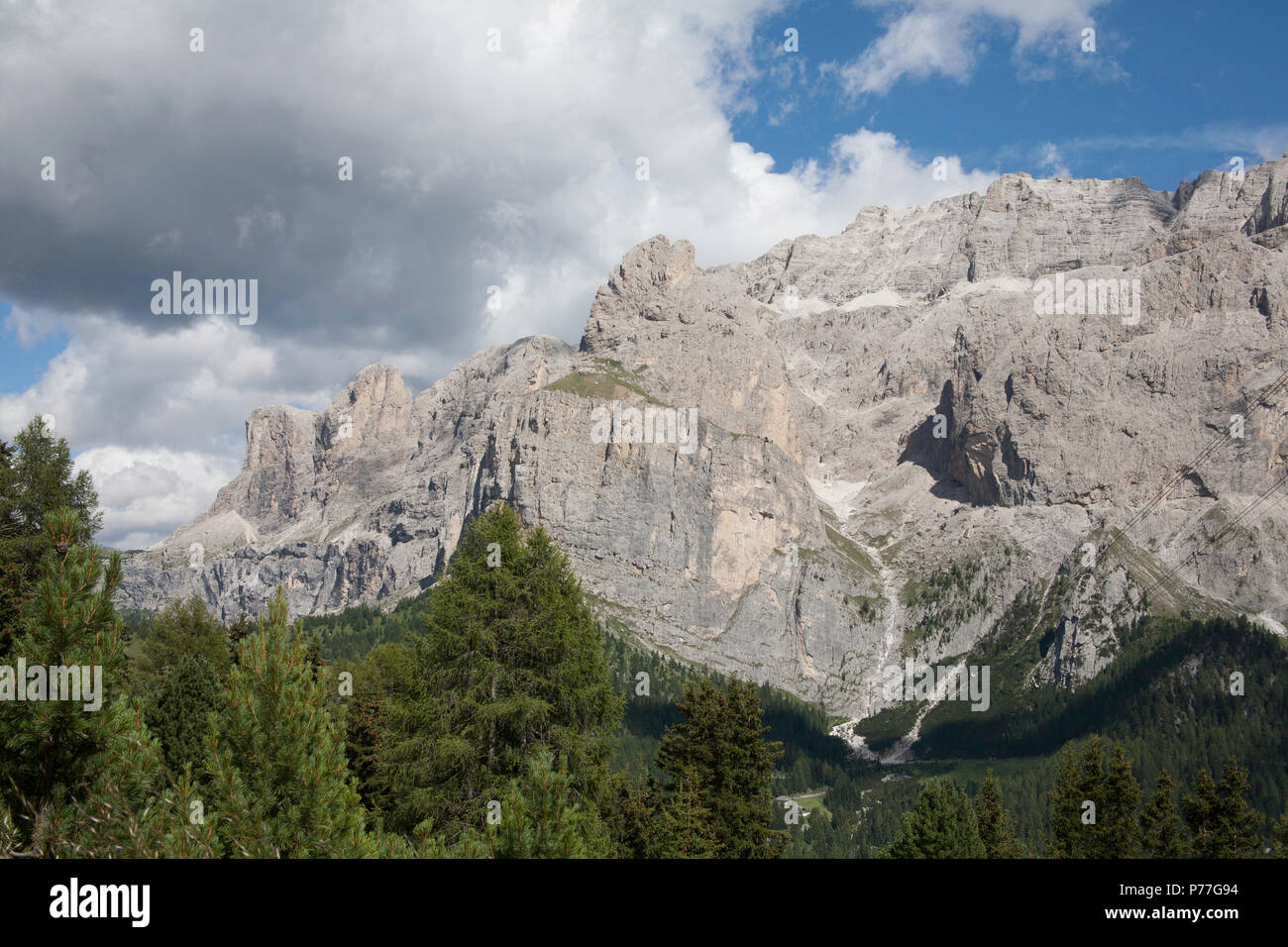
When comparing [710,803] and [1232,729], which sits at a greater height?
[710,803]

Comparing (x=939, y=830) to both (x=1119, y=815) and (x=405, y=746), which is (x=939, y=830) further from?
(x=405, y=746)

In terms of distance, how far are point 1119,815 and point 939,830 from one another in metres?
18.5

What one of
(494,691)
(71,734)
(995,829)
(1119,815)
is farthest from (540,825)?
(995,829)

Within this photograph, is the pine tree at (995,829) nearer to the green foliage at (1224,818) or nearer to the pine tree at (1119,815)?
the pine tree at (1119,815)

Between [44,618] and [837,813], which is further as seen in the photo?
[837,813]

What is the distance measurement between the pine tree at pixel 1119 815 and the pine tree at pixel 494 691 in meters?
42.0

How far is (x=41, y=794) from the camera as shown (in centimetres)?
1506

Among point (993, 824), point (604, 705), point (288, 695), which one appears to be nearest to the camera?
point (288, 695)

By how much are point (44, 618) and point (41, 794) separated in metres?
2.92

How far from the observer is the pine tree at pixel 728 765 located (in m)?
43.1

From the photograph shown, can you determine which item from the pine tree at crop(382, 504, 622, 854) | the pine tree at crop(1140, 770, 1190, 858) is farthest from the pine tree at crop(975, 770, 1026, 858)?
the pine tree at crop(382, 504, 622, 854)

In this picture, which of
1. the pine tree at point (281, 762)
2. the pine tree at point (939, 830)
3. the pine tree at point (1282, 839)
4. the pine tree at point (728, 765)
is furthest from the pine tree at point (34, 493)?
the pine tree at point (1282, 839)
